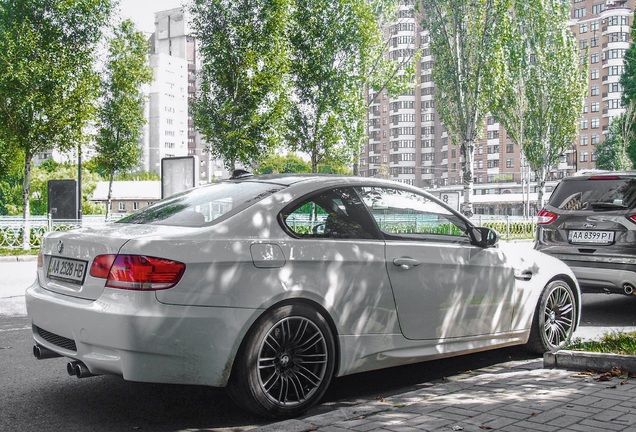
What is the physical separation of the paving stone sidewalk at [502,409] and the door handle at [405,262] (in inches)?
34.0

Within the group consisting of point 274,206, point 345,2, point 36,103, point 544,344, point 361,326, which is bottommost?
point 544,344

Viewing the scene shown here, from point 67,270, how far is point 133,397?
43.6 inches

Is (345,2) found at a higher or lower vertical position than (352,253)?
higher

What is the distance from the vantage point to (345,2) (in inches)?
1430

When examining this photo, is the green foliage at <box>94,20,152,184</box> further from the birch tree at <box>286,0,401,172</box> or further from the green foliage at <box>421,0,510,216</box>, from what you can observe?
the green foliage at <box>421,0,510,216</box>

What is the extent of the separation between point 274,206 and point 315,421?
1394 mm

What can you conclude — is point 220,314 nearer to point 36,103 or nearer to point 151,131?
point 36,103

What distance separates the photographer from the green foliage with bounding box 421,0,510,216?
1340 inches

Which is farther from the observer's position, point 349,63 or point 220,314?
point 349,63

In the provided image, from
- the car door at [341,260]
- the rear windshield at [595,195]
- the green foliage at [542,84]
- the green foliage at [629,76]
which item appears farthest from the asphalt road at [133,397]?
the green foliage at [629,76]

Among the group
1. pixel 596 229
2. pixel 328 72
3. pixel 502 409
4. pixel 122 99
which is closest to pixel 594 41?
pixel 122 99

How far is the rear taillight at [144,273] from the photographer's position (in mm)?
4137

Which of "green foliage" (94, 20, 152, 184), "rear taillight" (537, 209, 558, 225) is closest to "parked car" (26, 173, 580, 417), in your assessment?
"rear taillight" (537, 209, 558, 225)

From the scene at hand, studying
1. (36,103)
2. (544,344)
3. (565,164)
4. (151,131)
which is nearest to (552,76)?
(36,103)
